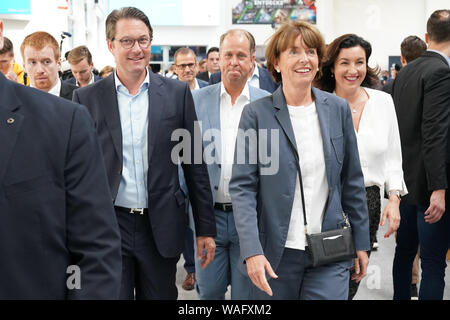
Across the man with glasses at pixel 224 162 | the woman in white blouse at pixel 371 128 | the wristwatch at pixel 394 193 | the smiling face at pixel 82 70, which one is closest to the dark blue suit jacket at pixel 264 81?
the smiling face at pixel 82 70

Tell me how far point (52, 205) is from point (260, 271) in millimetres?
1110

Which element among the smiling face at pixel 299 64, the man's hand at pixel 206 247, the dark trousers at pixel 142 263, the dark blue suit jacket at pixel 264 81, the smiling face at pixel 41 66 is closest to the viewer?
the smiling face at pixel 299 64

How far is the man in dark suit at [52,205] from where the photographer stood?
1327 millimetres

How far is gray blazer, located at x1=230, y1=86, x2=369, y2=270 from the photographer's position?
2.30 meters

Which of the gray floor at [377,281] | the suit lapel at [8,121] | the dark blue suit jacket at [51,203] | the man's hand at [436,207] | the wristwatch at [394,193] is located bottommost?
the gray floor at [377,281]

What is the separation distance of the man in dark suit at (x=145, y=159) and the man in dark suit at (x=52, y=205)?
1.04 metres

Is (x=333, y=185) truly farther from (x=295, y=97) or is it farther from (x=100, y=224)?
(x=100, y=224)

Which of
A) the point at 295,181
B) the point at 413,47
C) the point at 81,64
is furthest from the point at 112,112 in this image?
the point at 81,64

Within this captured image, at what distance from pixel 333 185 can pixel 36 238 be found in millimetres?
1355

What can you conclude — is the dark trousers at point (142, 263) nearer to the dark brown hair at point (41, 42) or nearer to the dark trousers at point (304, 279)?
the dark trousers at point (304, 279)

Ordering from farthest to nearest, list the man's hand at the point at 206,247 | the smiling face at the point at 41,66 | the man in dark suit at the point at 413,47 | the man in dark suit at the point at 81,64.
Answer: the man in dark suit at the point at 81,64 → the man in dark suit at the point at 413,47 → the smiling face at the point at 41,66 → the man's hand at the point at 206,247

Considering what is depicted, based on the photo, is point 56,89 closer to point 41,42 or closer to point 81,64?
point 41,42

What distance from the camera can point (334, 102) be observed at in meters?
2.44
